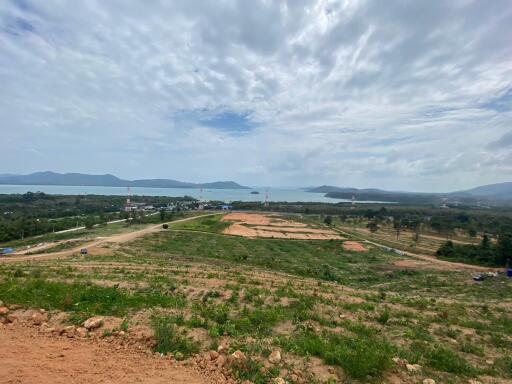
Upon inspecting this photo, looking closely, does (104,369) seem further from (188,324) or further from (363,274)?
(363,274)

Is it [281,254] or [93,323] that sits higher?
[93,323]

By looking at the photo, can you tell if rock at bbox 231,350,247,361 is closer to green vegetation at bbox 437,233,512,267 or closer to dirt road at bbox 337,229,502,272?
dirt road at bbox 337,229,502,272

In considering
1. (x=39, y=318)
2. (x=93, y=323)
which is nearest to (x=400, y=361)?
(x=93, y=323)

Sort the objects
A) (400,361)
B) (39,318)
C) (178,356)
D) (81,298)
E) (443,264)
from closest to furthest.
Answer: (178,356) → (400,361) → (39,318) → (81,298) → (443,264)

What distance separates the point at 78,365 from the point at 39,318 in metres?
3.38

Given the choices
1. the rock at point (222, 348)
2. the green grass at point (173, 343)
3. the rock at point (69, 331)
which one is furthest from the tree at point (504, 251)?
the rock at point (69, 331)

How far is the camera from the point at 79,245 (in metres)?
44.9

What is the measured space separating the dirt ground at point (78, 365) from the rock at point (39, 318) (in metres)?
1.02

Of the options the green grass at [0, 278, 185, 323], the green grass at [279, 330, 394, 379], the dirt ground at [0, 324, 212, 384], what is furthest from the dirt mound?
the dirt ground at [0, 324, 212, 384]

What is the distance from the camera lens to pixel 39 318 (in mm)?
8258

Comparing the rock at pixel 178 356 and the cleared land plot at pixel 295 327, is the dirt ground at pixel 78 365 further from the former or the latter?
the cleared land plot at pixel 295 327

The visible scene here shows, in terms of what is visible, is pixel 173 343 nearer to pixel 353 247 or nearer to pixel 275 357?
pixel 275 357

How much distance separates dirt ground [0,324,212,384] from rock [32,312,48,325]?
1.02m

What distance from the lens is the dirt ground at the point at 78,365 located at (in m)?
5.59
